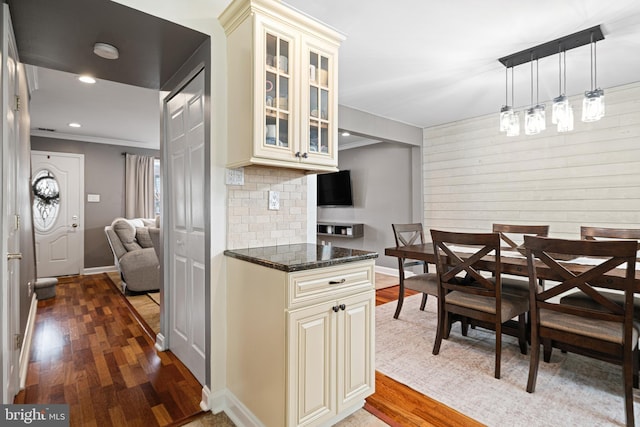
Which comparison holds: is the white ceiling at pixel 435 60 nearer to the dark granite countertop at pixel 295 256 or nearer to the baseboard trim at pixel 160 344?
the dark granite countertop at pixel 295 256

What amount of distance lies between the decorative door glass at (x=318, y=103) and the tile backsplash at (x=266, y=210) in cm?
32

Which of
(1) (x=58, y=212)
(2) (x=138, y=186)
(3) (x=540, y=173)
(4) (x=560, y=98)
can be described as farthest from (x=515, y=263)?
(1) (x=58, y=212)

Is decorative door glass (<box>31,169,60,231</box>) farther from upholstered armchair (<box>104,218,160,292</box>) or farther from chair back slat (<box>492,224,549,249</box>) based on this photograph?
chair back slat (<box>492,224,549,249</box>)

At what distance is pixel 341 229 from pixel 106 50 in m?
4.77

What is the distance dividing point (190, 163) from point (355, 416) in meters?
1.93

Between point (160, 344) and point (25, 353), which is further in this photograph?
point (160, 344)

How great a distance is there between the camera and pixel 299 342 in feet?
4.94

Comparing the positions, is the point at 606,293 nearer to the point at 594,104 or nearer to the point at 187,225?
the point at 594,104

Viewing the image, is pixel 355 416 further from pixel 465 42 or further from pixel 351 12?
pixel 465 42

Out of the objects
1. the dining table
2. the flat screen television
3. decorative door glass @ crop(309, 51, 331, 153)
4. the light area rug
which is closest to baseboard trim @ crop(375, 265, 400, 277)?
the flat screen television

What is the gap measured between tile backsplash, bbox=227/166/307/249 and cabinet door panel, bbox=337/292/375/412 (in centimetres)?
70

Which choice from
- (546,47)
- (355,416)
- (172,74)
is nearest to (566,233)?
(546,47)

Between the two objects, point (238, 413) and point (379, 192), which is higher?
point (379, 192)

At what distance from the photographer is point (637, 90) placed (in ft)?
10.7
